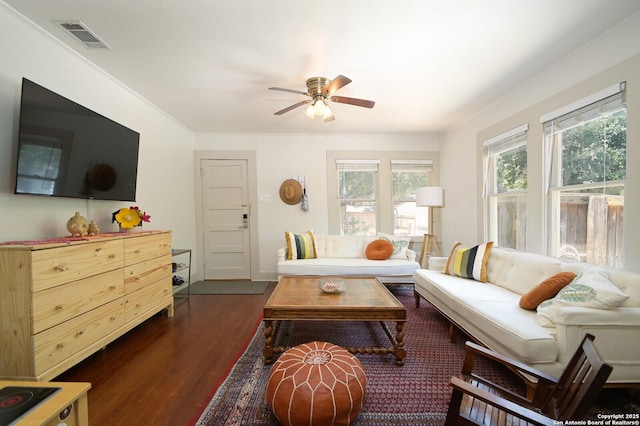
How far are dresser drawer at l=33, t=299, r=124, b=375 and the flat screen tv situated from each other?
0.93 metres

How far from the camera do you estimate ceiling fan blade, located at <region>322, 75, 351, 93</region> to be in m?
1.98

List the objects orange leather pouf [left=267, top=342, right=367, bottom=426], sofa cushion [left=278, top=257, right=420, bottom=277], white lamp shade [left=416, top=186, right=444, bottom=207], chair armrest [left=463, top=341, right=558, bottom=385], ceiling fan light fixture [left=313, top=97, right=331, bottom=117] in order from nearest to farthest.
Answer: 1. chair armrest [left=463, top=341, right=558, bottom=385]
2. orange leather pouf [left=267, top=342, right=367, bottom=426]
3. ceiling fan light fixture [left=313, top=97, right=331, bottom=117]
4. sofa cushion [left=278, top=257, right=420, bottom=277]
5. white lamp shade [left=416, top=186, right=444, bottom=207]

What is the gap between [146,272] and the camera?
2.40m

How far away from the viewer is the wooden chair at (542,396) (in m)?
0.84

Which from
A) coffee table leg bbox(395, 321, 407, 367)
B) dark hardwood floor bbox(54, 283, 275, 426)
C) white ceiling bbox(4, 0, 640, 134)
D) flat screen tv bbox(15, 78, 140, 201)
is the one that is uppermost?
white ceiling bbox(4, 0, 640, 134)

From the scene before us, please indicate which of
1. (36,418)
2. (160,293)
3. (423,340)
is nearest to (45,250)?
(36,418)

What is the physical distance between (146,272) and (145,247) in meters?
0.25

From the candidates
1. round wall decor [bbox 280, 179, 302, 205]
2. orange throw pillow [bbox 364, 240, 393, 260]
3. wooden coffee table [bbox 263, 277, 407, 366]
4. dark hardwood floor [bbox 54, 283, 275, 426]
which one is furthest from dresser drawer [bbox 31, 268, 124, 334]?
orange throw pillow [bbox 364, 240, 393, 260]

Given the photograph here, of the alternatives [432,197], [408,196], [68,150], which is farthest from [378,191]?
Result: [68,150]

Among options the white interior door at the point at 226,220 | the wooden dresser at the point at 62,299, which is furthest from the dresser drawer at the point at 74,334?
the white interior door at the point at 226,220

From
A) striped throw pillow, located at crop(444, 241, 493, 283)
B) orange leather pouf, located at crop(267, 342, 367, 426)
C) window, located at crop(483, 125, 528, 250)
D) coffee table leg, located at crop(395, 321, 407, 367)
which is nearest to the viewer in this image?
orange leather pouf, located at crop(267, 342, 367, 426)

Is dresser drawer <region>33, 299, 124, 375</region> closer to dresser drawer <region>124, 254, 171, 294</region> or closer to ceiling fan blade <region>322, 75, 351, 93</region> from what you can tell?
dresser drawer <region>124, 254, 171, 294</region>

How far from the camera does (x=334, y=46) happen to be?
6.53 feet

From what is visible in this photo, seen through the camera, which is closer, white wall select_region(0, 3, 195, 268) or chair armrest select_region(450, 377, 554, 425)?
chair armrest select_region(450, 377, 554, 425)
